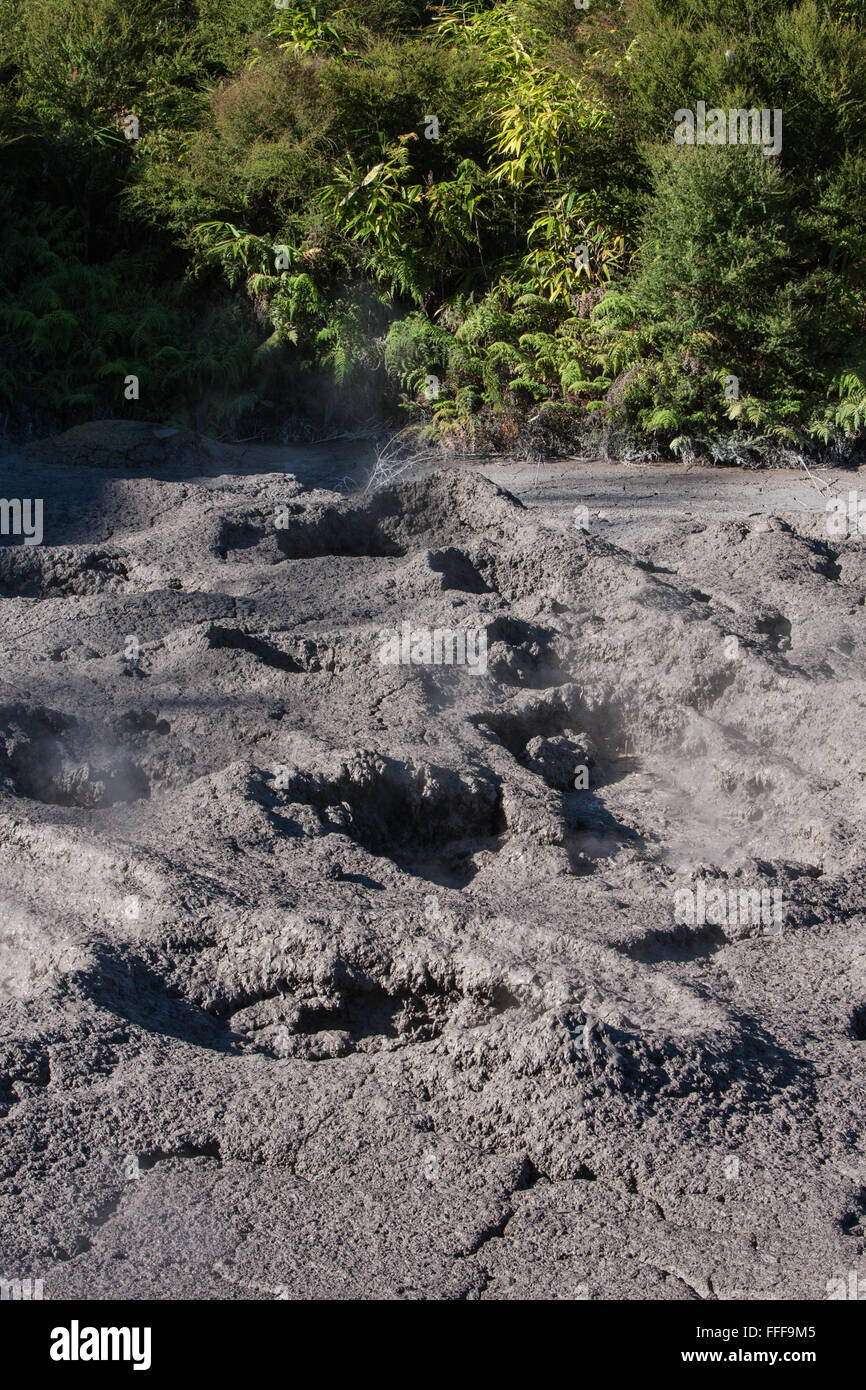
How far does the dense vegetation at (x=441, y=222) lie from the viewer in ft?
35.2

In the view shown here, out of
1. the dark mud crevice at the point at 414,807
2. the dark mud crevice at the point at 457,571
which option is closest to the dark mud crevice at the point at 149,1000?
the dark mud crevice at the point at 414,807

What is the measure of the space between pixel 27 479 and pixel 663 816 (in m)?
5.01

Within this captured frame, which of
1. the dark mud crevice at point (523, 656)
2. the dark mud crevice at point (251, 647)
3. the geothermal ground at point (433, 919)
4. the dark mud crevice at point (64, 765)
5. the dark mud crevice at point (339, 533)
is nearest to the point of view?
the geothermal ground at point (433, 919)

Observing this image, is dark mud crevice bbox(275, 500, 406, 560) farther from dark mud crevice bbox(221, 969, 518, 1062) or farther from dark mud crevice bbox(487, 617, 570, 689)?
dark mud crevice bbox(221, 969, 518, 1062)

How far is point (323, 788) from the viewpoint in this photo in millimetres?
3926

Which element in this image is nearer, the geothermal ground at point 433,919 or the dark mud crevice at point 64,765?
the geothermal ground at point 433,919

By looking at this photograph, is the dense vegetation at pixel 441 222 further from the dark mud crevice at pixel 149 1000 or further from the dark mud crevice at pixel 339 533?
the dark mud crevice at pixel 149 1000

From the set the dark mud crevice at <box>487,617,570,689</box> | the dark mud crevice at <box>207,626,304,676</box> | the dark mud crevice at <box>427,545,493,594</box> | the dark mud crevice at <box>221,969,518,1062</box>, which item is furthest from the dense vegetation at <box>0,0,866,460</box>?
the dark mud crevice at <box>221,969,518,1062</box>

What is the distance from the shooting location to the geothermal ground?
2363mm

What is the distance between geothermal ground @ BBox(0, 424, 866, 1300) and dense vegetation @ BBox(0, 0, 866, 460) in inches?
205

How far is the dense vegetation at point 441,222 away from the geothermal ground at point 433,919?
5.21 metres

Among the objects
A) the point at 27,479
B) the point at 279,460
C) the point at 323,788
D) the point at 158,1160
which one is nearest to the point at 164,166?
the point at 279,460

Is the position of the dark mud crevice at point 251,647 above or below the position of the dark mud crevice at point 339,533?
below

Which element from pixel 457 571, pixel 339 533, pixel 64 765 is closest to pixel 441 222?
pixel 339 533
